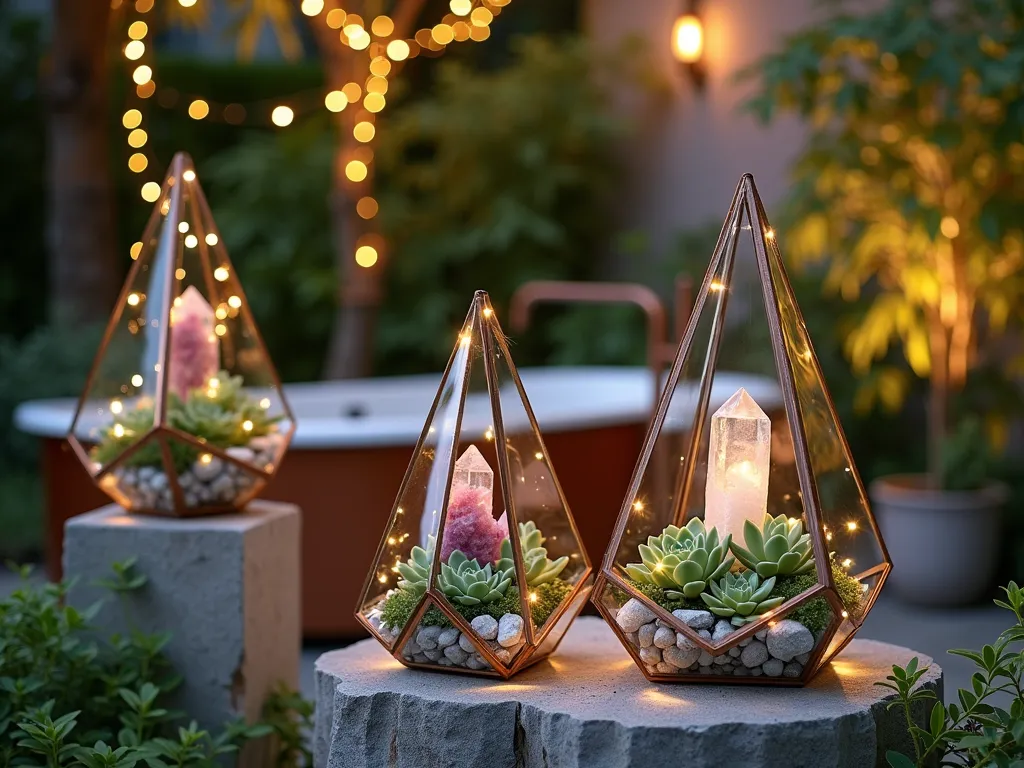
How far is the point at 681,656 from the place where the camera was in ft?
4.89

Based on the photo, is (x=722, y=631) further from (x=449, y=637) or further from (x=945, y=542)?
(x=945, y=542)

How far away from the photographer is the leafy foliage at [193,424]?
80.2 inches

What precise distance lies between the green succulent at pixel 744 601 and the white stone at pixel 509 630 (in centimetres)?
23

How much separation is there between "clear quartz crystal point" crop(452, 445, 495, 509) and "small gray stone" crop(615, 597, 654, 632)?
21 centimetres

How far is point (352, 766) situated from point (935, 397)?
2.67m

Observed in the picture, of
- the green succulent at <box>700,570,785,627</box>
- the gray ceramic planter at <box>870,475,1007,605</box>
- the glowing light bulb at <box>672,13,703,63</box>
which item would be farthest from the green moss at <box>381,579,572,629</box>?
the glowing light bulb at <box>672,13,703,63</box>

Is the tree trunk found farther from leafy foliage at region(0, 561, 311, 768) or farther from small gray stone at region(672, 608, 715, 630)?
small gray stone at region(672, 608, 715, 630)

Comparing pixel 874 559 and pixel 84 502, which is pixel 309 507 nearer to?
pixel 84 502

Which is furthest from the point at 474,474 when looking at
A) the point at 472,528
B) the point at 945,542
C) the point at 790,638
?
the point at 945,542

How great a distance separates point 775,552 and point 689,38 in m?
4.28

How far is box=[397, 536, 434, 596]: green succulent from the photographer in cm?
156

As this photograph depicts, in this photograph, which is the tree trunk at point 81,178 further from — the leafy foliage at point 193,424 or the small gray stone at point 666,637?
the small gray stone at point 666,637

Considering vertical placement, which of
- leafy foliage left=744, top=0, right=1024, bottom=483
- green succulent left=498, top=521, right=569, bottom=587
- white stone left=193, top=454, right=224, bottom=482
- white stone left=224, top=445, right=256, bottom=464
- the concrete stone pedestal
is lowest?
the concrete stone pedestal

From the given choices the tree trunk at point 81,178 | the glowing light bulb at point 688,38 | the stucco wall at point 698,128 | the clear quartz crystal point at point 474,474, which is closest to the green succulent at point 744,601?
the clear quartz crystal point at point 474,474
